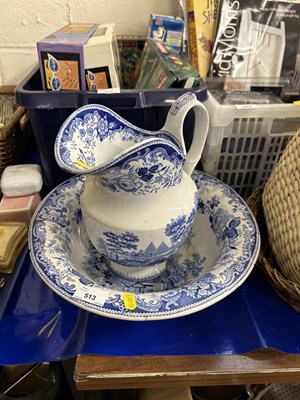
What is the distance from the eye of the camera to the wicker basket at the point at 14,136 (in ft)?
2.19

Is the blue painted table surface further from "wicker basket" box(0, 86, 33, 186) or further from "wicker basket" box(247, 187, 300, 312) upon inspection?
"wicker basket" box(0, 86, 33, 186)

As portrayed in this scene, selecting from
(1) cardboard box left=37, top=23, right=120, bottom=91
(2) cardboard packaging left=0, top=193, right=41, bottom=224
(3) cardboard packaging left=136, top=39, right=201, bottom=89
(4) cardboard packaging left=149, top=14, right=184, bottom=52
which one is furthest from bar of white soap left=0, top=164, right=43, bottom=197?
(4) cardboard packaging left=149, top=14, right=184, bottom=52

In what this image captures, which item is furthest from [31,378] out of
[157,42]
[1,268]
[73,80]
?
[157,42]

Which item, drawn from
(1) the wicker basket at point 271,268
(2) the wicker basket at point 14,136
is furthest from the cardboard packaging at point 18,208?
(1) the wicker basket at point 271,268

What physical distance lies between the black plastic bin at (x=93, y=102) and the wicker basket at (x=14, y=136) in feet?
0.34

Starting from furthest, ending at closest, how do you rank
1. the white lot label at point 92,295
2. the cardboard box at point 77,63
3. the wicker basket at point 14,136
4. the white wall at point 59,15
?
the white wall at point 59,15 → the wicker basket at point 14,136 → the cardboard box at point 77,63 → the white lot label at point 92,295

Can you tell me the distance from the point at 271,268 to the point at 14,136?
0.55m

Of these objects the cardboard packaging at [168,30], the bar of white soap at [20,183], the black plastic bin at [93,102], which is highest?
the cardboard packaging at [168,30]

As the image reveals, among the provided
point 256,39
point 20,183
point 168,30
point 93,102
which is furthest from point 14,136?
point 256,39

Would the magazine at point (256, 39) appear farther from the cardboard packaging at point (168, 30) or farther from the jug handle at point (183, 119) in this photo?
the jug handle at point (183, 119)

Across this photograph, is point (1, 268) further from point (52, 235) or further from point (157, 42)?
point (157, 42)

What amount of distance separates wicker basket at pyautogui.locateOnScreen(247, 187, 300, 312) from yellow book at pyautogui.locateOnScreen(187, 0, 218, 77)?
0.99ft

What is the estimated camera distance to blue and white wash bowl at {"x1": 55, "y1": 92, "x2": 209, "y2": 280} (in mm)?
401

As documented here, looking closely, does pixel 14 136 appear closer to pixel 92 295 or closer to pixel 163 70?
pixel 163 70
